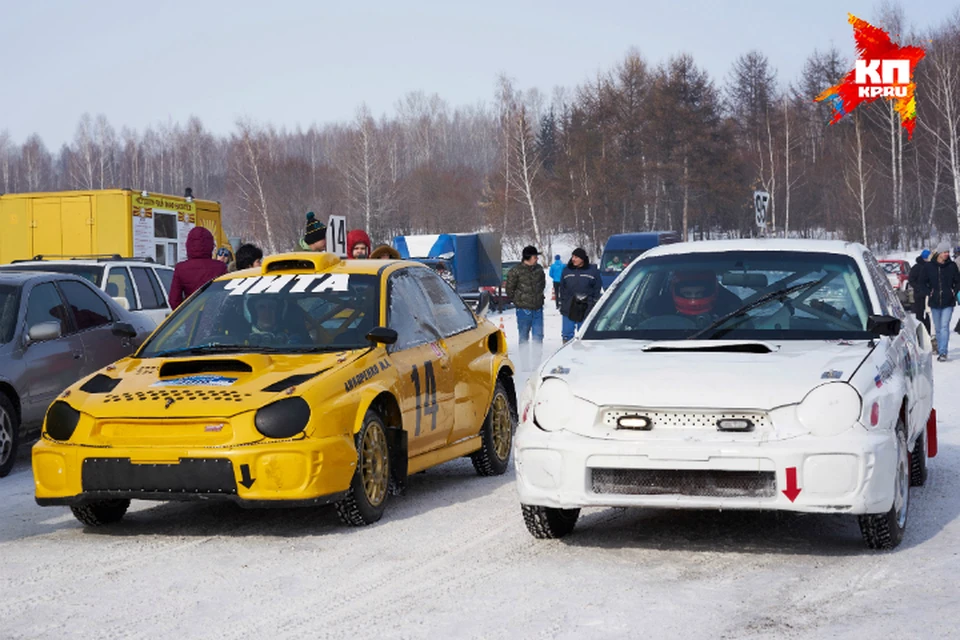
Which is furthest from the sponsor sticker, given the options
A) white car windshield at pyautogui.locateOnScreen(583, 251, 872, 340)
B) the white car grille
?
the white car grille

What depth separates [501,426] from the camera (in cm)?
950

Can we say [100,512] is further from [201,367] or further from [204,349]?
[204,349]

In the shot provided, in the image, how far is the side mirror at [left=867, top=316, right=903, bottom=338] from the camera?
6750 millimetres

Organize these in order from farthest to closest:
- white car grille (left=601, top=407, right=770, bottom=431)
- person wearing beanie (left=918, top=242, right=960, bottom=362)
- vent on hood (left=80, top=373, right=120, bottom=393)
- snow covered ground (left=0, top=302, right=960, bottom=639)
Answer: person wearing beanie (left=918, top=242, right=960, bottom=362)
vent on hood (left=80, top=373, right=120, bottom=393)
white car grille (left=601, top=407, right=770, bottom=431)
snow covered ground (left=0, top=302, right=960, bottom=639)

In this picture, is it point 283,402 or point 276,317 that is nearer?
point 283,402

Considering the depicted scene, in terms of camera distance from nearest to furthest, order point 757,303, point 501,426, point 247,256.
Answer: point 757,303, point 501,426, point 247,256

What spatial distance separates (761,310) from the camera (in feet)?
23.4

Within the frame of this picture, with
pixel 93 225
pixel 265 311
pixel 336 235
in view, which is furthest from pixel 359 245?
pixel 93 225

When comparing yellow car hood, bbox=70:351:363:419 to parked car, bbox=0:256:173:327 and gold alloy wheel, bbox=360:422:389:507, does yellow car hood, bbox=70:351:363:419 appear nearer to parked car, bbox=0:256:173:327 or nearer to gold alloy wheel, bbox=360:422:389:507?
gold alloy wheel, bbox=360:422:389:507

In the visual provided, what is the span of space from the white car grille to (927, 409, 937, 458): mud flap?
3.20m

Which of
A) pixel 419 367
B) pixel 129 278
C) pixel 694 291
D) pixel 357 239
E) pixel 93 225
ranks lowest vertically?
pixel 419 367

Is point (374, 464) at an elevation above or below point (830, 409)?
below

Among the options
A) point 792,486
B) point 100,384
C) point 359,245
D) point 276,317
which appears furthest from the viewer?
point 359,245

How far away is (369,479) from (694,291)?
205 centimetres
